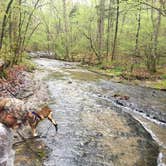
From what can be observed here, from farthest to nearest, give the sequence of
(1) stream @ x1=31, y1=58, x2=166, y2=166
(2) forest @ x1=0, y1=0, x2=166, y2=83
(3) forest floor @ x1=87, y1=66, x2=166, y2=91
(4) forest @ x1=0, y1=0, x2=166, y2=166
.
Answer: (3) forest floor @ x1=87, y1=66, x2=166, y2=91, (2) forest @ x1=0, y1=0, x2=166, y2=83, (1) stream @ x1=31, y1=58, x2=166, y2=166, (4) forest @ x1=0, y1=0, x2=166, y2=166

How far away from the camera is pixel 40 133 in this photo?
265 inches

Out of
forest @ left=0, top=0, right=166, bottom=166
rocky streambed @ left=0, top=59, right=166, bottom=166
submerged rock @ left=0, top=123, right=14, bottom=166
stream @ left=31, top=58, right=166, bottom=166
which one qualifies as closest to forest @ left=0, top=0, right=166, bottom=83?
forest @ left=0, top=0, right=166, bottom=166

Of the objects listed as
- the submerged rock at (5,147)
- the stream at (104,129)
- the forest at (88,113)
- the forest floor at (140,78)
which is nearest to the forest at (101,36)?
the forest at (88,113)

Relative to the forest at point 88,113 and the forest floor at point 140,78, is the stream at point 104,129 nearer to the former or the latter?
the forest at point 88,113

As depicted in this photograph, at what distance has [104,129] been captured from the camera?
7578 mm

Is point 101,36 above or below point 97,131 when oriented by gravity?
above

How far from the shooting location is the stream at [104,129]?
19.2ft

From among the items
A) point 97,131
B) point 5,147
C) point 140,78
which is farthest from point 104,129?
point 140,78

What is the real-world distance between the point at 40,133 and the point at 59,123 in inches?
42.7

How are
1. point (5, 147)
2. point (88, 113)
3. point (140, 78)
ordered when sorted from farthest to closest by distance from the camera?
point (140, 78) < point (88, 113) < point (5, 147)

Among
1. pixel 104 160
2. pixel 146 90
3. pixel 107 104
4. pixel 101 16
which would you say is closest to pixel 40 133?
pixel 104 160

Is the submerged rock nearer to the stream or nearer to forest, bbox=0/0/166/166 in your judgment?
forest, bbox=0/0/166/166

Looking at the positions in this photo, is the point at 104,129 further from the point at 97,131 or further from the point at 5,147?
the point at 5,147

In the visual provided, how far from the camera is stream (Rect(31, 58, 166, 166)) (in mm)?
5840
